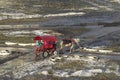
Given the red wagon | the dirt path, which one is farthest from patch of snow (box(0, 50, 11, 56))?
the dirt path

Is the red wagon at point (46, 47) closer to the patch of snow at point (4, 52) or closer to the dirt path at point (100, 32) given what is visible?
the patch of snow at point (4, 52)

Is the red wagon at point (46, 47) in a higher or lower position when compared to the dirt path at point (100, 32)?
higher

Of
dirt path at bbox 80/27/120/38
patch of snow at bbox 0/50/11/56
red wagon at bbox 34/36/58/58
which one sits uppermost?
red wagon at bbox 34/36/58/58

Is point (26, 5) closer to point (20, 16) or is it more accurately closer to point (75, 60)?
point (20, 16)

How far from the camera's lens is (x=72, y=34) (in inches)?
1478

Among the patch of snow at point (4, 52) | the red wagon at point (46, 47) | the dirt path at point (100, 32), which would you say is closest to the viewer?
the red wagon at point (46, 47)

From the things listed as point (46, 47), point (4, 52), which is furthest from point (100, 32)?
point (4, 52)

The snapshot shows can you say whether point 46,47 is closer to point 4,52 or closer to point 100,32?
point 4,52

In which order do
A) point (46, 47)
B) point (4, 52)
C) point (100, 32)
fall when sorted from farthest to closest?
point (100, 32) < point (4, 52) < point (46, 47)

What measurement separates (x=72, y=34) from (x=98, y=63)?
1187 centimetres

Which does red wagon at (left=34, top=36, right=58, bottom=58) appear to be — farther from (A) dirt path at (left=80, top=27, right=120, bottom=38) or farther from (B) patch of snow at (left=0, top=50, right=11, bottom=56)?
(A) dirt path at (left=80, top=27, right=120, bottom=38)

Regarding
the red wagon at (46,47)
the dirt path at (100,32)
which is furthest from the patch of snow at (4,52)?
the dirt path at (100,32)

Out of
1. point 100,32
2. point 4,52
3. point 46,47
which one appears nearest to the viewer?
point 46,47

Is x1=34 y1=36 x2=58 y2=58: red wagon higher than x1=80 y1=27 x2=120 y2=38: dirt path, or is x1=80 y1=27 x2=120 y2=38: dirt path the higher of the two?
x1=34 y1=36 x2=58 y2=58: red wagon
